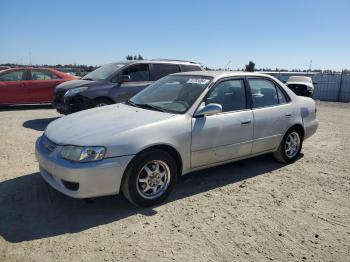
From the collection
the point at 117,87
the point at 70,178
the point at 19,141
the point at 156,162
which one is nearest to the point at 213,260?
the point at 156,162

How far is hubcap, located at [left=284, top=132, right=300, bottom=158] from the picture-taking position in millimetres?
6078

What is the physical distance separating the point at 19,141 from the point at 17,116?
3.82 meters

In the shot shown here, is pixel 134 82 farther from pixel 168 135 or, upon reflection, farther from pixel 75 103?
pixel 168 135

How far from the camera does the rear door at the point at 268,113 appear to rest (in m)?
5.40

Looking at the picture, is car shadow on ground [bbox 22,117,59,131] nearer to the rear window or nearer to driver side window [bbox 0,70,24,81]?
driver side window [bbox 0,70,24,81]

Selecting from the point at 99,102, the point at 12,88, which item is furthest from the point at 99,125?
the point at 12,88

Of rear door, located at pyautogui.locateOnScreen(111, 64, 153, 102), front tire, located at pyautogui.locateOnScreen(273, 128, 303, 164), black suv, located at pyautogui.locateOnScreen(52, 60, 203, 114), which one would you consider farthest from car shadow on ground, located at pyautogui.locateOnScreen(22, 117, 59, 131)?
front tire, located at pyautogui.locateOnScreen(273, 128, 303, 164)

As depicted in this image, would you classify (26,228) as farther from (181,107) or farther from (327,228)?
(327,228)

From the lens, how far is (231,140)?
497 centimetres

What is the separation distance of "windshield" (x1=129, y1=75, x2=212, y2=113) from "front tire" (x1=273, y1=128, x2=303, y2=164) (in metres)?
1.89

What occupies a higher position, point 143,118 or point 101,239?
point 143,118

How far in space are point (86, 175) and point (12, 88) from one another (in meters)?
9.42

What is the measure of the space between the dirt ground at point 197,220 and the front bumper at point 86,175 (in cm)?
33

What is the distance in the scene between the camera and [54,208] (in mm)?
4109
